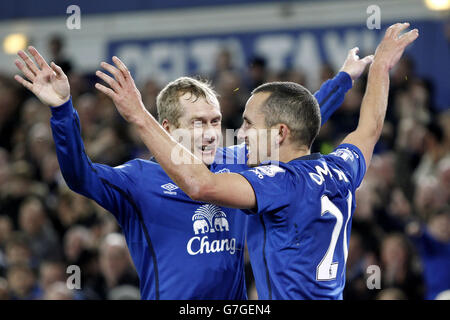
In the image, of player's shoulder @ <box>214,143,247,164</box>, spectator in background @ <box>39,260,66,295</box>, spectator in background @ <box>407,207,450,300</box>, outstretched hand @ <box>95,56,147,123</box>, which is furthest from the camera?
spectator in background @ <box>39,260,66,295</box>

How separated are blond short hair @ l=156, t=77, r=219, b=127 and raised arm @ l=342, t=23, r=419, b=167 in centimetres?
76

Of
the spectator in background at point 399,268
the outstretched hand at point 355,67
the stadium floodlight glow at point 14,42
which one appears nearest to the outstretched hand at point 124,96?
the outstretched hand at point 355,67

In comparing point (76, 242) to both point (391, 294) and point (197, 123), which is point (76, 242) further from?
point (197, 123)

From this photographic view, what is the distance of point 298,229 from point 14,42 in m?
9.40

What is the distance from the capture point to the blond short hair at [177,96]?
338 centimetres

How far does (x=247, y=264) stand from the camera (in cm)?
562

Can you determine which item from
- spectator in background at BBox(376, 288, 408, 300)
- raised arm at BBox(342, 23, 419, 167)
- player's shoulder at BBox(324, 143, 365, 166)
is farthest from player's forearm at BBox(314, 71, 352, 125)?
spectator in background at BBox(376, 288, 408, 300)

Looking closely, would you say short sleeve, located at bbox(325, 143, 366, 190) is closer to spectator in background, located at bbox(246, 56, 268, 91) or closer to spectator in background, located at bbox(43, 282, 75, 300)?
spectator in background, located at bbox(43, 282, 75, 300)

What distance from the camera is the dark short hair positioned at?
296cm

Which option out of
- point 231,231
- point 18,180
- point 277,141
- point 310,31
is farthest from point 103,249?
point 310,31

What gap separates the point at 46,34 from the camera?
35.7ft

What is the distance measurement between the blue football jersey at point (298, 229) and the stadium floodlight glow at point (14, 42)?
355 inches

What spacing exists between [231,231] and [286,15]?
6.97 m

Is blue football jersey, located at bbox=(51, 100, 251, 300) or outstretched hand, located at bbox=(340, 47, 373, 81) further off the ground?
outstretched hand, located at bbox=(340, 47, 373, 81)
